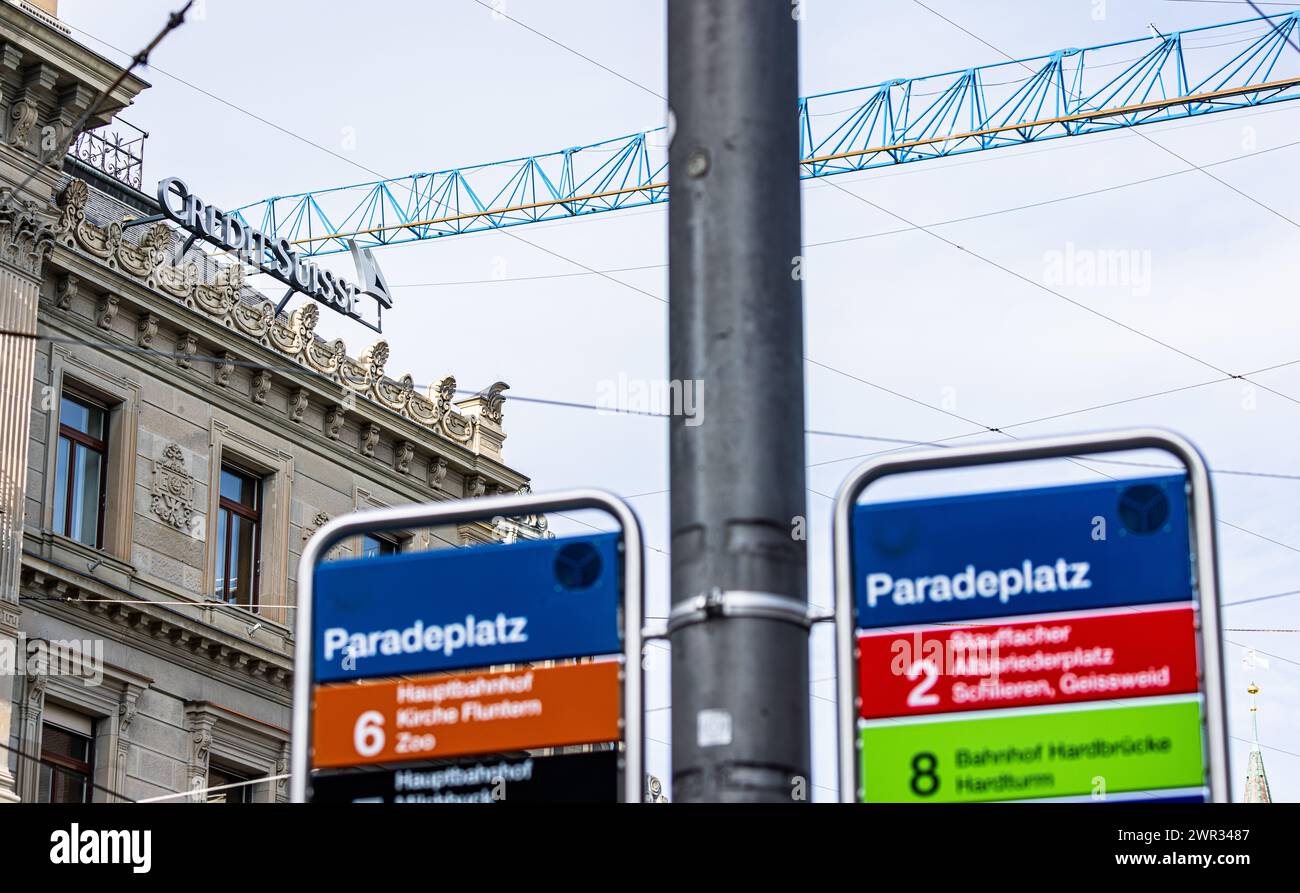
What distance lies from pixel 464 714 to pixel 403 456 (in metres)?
33.5

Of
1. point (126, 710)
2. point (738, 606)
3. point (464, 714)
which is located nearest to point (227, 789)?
point (126, 710)

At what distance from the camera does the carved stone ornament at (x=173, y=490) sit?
34.8 meters

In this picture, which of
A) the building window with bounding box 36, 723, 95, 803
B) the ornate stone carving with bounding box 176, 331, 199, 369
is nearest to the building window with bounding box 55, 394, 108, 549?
the ornate stone carving with bounding box 176, 331, 199, 369

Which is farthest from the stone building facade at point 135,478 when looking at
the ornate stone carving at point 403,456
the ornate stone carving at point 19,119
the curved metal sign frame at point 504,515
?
the curved metal sign frame at point 504,515

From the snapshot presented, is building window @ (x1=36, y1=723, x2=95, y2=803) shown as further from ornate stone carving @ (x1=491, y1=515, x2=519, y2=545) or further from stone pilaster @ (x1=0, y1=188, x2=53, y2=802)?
ornate stone carving @ (x1=491, y1=515, x2=519, y2=545)

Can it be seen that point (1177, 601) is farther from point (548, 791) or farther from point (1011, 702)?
point (548, 791)

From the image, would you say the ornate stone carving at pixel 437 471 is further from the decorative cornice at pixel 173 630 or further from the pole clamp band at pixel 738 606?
the pole clamp band at pixel 738 606

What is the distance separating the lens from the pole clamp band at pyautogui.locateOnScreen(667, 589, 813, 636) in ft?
19.3

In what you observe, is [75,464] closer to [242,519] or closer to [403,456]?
[242,519]

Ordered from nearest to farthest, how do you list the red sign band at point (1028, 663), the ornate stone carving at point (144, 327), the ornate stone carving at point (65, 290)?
the red sign band at point (1028, 663), the ornate stone carving at point (65, 290), the ornate stone carving at point (144, 327)

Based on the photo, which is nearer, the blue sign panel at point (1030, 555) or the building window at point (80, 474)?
the blue sign panel at point (1030, 555)

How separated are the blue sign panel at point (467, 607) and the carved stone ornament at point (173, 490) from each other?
91.3 ft
